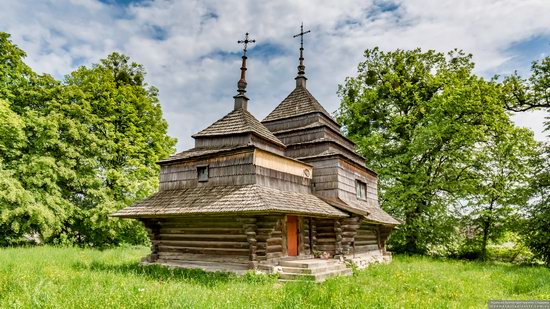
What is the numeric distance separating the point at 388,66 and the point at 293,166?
1686cm

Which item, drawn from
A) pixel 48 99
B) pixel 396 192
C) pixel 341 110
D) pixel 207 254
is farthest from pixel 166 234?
pixel 341 110

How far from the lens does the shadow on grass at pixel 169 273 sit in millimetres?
10766

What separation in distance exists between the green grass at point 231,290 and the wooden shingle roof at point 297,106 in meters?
9.11

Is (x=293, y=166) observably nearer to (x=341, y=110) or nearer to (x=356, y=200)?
(x=356, y=200)

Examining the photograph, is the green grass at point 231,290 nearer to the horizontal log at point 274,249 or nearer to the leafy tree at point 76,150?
the horizontal log at point 274,249

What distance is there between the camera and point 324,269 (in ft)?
40.7

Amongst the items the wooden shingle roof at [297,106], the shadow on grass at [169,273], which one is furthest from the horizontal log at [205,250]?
the wooden shingle roof at [297,106]

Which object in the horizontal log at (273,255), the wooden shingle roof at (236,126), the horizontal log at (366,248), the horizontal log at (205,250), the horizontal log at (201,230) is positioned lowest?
the horizontal log at (366,248)

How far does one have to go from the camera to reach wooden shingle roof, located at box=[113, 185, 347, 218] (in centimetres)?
1166

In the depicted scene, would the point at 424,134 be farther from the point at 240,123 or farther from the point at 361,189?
the point at 240,123

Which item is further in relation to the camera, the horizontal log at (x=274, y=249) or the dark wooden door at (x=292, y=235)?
the dark wooden door at (x=292, y=235)

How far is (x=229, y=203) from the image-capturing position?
476 inches

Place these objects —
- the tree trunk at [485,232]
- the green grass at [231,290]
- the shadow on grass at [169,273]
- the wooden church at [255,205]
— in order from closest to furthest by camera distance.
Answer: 1. the green grass at [231,290]
2. the shadow on grass at [169,273]
3. the wooden church at [255,205]
4. the tree trunk at [485,232]

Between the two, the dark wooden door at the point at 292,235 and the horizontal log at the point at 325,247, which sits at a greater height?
the dark wooden door at the point at 292,235
